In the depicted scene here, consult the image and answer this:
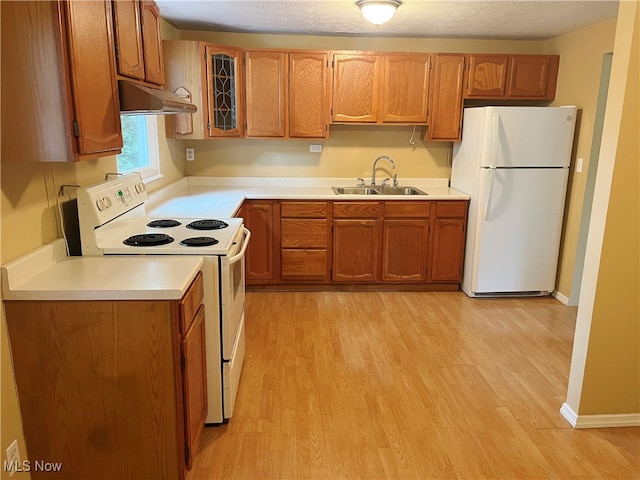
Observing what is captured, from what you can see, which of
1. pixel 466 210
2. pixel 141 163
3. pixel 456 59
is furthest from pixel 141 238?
pixel 456 59

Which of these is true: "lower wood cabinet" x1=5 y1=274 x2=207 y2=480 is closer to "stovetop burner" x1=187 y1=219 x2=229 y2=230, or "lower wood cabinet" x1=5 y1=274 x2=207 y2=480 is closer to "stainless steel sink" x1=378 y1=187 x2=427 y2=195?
"stovetop burner" x1=187 y1=219 x2=229 y2=230

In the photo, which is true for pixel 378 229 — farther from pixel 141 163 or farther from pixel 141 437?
pixel 141 437

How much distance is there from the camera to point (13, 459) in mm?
1606

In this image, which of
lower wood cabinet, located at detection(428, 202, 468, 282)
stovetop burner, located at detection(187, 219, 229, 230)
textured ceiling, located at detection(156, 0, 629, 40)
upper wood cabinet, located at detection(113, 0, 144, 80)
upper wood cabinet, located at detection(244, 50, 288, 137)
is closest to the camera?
upper wood cabinet, located at detection(113, 0, 144, 80)

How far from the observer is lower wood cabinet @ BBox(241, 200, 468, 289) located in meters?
3.96

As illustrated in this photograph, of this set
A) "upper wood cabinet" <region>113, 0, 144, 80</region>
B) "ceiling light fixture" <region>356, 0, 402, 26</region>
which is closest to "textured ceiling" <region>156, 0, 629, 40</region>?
"ceiling light fixture" <region>356, 0, 402, 26</region>

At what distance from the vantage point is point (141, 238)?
220cm

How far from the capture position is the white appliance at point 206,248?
202cm

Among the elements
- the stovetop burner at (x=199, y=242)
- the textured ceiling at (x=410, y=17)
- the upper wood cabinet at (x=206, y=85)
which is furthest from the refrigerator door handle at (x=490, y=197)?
the stovetop burner at (x=199, y=242)

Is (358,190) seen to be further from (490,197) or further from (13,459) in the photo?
(13,459)

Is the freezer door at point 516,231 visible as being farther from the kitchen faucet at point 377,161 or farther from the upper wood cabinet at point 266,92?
the upper wood cabinet at point 266,92

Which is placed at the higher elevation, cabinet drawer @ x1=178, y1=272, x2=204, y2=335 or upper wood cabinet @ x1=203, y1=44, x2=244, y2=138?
upper wood cabinet @ x1=203, y1=44, x2=244, y2=138

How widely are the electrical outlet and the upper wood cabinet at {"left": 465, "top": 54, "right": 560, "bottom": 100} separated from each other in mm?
3918

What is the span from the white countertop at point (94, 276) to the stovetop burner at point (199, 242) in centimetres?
12
